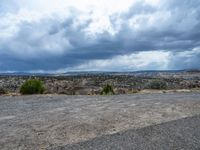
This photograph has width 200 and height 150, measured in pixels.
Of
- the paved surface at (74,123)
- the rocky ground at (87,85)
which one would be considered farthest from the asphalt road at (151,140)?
the rocky ground at (87,85)

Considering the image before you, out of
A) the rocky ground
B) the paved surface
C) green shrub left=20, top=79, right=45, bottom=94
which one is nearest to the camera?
the paved surface

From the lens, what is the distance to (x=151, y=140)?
43.0ft

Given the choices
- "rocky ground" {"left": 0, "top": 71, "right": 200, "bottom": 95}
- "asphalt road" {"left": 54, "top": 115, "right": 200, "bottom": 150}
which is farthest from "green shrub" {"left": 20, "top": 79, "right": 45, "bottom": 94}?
"asphalt road" {"left": 54, "top": 115, "right": 200, "bottom": 150}

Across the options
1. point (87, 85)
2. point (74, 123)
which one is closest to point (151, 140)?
point (74, 123)

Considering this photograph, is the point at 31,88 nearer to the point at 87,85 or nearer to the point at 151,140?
the point at 151,140

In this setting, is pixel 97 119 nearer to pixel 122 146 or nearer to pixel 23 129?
pixel 23 129

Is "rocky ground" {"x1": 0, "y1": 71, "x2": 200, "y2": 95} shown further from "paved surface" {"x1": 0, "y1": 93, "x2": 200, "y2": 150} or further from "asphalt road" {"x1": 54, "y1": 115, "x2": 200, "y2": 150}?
"asphalt road" {"x1": 54, "y1": 115, "x2": 200, "y2": 150}

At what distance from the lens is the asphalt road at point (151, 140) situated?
12.2m

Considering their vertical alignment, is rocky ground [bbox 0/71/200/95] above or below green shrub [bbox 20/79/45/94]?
below

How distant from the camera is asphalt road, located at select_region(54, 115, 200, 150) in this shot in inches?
479

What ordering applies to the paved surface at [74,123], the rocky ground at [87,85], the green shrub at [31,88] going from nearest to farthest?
the paved surface at [74,123] → the green shrub at [31,88] → the rocky ground at [87,85]

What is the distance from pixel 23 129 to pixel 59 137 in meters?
1.92

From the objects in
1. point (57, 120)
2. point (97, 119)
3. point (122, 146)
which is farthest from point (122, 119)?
point (122, 146)

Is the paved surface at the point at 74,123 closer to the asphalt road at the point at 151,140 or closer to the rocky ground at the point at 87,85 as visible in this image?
the asphalt road at the point at 151,140
